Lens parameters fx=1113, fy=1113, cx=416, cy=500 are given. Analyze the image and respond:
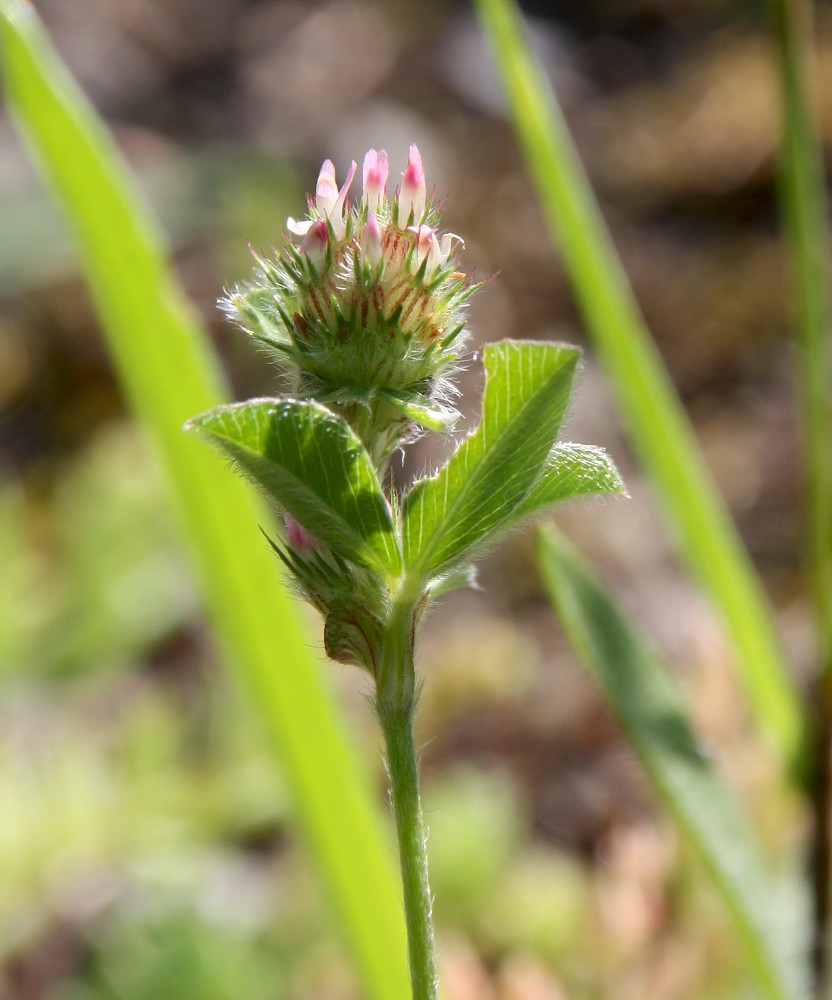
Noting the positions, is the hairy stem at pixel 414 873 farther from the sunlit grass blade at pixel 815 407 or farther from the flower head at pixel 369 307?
the sunlit grass blade at pixel 815 407

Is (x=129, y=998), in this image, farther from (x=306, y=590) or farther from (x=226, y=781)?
(x=306, y=590)

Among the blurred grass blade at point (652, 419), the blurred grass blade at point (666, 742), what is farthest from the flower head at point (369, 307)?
the blurred grass blade at point (652, 419)

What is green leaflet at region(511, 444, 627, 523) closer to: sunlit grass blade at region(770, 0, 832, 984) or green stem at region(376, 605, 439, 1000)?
green stem at region(376, 605, 439, 1000)

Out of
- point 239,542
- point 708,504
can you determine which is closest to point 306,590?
point 239,542

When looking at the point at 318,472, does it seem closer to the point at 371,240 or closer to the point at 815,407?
the point at 371,240

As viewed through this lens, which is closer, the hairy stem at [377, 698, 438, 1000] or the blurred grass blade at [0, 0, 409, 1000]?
the hairy stem at [377, 698, 438, 1000]

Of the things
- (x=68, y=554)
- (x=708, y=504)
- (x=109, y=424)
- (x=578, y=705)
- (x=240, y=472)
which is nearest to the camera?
(x=240, y=472)

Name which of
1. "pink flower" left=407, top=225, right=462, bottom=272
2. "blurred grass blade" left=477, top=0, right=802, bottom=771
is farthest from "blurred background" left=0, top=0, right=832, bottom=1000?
"blurred grass blade" left=477, top=0, right=802, bottom=771

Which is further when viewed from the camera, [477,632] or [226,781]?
[477,632]
